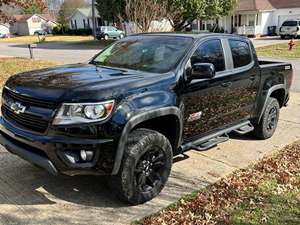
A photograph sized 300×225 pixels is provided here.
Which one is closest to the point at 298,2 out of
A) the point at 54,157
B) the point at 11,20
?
the point at 11,20

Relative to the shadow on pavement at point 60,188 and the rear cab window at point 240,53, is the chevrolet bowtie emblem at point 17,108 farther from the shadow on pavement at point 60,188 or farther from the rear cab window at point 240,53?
the rear cab window at point 240,53

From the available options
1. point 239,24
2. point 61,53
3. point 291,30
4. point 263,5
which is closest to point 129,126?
point 61,53

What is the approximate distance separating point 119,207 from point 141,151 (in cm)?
67

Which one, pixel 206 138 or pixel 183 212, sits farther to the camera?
pixel 206 138

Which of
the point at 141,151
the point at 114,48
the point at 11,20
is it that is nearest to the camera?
the point at 141,151

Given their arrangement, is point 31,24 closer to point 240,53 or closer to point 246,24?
point 246,24

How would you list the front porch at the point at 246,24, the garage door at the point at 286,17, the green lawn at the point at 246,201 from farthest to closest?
the garage door at the point at 286,17
the front porch at the point at 246,24
the green lawn at the point at 246,201

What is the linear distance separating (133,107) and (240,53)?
2.62 m

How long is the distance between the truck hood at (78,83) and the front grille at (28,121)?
0.73 feet

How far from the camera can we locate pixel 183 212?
4168mm

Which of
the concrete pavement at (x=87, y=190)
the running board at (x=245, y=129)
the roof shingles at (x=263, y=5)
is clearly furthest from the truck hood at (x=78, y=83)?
the roof shingles at (x=263, y=5)

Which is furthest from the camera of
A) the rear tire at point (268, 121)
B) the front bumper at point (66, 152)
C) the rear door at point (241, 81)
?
the rear tire at point (268, 121)

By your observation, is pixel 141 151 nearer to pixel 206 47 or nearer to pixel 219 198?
pixel 219 198

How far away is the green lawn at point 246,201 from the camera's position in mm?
4039
